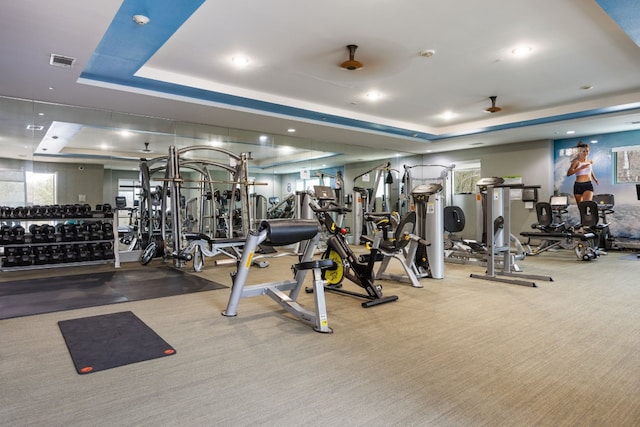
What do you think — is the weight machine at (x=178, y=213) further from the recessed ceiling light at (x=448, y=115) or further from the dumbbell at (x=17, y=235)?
the recessed ceiling light at (x=448, y=115)

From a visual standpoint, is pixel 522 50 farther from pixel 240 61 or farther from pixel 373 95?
pixel 240 61

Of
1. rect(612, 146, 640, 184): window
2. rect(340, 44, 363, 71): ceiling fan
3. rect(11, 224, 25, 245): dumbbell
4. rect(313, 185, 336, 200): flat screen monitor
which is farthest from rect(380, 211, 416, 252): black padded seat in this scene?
rect(612, 146, 640, 184): window

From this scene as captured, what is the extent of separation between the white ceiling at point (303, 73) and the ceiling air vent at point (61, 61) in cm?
9

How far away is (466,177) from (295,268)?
346 inches

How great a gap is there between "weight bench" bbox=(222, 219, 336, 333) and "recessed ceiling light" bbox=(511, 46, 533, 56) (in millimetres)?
3300

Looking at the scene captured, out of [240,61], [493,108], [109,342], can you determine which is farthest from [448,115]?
[109,342]

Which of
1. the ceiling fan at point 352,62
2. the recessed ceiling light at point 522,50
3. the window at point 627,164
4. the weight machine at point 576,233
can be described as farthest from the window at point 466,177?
the ceiling fan at point 352,62

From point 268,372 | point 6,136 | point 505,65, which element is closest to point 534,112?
point 505,65

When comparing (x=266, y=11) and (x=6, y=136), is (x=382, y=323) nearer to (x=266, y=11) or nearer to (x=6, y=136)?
(x=266, y=11)

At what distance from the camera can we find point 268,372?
211cm

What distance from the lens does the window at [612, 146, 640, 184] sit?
26.0 ft

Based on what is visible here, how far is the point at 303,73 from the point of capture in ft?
17.0

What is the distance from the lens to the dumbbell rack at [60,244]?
17.1ft

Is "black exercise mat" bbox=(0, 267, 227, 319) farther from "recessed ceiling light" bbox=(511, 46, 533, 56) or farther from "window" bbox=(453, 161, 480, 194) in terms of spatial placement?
"window" bbox=(453, 161, 480, 194)
